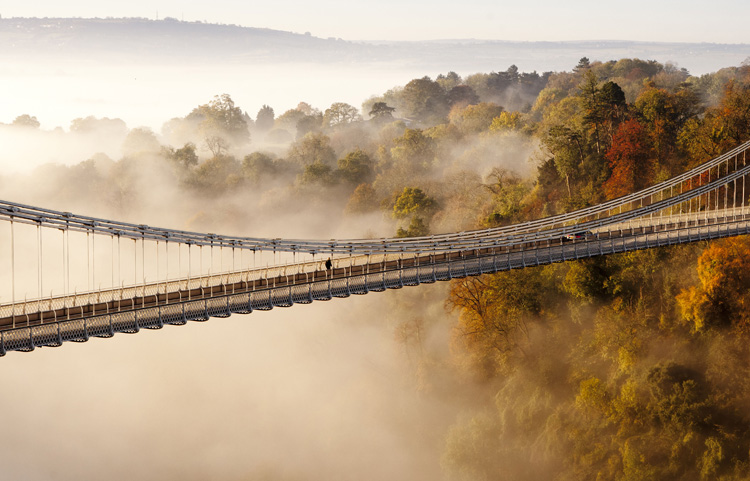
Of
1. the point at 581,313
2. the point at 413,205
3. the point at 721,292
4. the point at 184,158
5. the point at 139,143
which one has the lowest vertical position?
the point at 581,313

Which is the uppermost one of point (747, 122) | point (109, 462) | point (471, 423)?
point (747, 122)

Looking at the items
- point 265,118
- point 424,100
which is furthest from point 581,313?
point 265,118

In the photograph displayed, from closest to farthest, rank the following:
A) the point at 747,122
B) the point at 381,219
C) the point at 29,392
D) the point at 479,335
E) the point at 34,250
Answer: the point at 479,335
the point at 747,122
the point at 29,392
the point at 381,219
the point at 34,250

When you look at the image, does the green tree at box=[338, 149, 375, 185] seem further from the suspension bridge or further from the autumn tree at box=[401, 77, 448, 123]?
the autumn tree at box=[401, 77, 448, 123]

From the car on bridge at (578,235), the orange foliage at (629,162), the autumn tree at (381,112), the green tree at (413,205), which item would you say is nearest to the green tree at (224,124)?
the autumn tree at (381,112)

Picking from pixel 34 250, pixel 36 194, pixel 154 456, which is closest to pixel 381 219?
pixel 154 456

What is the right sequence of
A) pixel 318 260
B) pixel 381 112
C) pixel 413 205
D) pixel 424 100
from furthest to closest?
pixel 424 100 → pixel 381 112 → pixel 413 205 → pixel 318 260

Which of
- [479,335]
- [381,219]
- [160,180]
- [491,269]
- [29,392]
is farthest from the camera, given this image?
[160,180]

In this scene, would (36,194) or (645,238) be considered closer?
(645,238)

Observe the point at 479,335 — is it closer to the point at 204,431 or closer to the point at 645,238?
the point at 645,238

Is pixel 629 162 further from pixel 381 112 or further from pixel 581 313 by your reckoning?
pixel 381 112
